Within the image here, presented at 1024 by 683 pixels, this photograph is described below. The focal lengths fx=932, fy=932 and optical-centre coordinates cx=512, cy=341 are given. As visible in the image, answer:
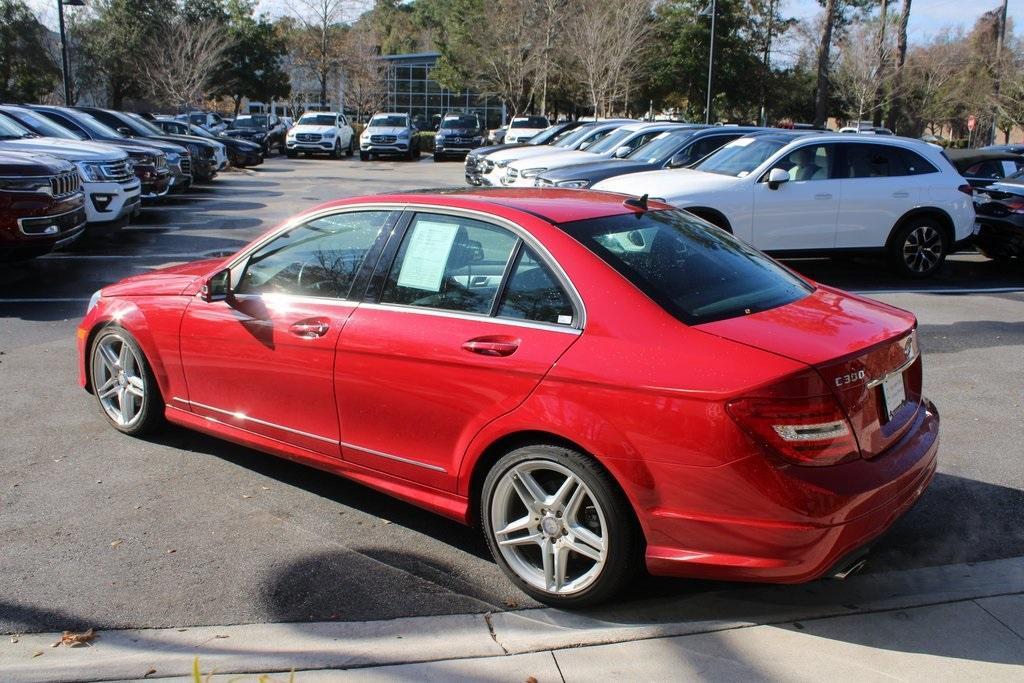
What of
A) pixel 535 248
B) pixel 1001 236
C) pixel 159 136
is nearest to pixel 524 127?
pixel 159 136

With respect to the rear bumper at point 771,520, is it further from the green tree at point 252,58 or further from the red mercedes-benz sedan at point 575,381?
the green tree at point 252,58

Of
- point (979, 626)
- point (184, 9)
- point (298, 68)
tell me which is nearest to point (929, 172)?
point (979, 626)

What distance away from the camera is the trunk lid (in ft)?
11.1

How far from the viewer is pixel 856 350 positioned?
11.4ft

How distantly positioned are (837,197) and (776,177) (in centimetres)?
86

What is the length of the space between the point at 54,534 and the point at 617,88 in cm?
3905

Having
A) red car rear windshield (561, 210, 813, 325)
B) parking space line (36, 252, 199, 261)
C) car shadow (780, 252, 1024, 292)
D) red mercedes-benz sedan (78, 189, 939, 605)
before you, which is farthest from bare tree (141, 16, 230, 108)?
red car rear windshield (561, 210, 813, 325)

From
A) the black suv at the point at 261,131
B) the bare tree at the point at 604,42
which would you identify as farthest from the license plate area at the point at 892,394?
the black suv at the point at 261,131

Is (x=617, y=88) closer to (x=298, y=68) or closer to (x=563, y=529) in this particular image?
(x=298, y=68)

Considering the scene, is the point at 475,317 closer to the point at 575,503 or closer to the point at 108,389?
the point at 575,503

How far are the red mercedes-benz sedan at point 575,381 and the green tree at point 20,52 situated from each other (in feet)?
129

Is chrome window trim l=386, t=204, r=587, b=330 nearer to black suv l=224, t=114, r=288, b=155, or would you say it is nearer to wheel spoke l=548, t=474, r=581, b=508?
wheel spoke l=548, t=474, r=581, b=508

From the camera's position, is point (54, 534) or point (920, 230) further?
point (920, 230)

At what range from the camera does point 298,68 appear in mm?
60094
